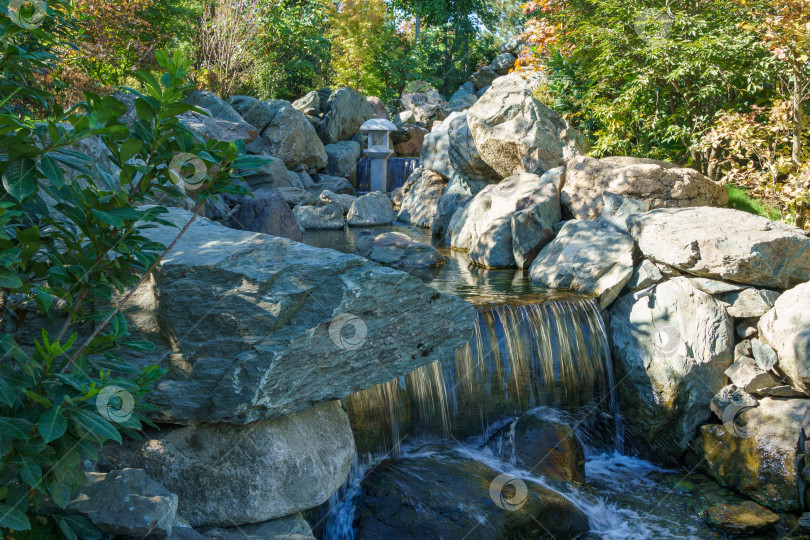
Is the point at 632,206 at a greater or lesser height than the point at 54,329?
greater

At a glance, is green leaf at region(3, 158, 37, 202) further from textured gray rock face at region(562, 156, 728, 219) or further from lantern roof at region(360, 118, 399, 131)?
lantern roof at region(360, 118, 399, 131)

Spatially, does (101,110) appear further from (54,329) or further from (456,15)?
(456,15)

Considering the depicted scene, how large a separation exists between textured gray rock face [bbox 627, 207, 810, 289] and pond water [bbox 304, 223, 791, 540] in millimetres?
1086

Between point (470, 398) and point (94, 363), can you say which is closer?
point (94, 363)

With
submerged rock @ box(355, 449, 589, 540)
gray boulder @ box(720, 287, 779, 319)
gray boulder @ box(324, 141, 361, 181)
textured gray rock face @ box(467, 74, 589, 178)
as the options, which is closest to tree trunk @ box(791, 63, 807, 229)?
gray boulder @ box(720, 287, 779, 319)

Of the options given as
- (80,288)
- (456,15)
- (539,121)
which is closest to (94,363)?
(80,288)

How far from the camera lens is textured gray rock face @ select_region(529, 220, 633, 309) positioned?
706 cm

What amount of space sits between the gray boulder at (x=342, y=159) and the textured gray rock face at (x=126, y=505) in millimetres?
16810

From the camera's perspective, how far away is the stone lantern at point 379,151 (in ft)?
60.1

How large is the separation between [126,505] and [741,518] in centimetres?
477

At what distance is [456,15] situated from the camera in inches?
1187

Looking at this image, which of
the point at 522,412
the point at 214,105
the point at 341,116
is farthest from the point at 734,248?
the point at 341,116

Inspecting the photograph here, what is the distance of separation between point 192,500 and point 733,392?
16.7 ft

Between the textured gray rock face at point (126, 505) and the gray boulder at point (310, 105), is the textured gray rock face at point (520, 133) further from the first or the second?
the gray boulder at point (310, 105)
